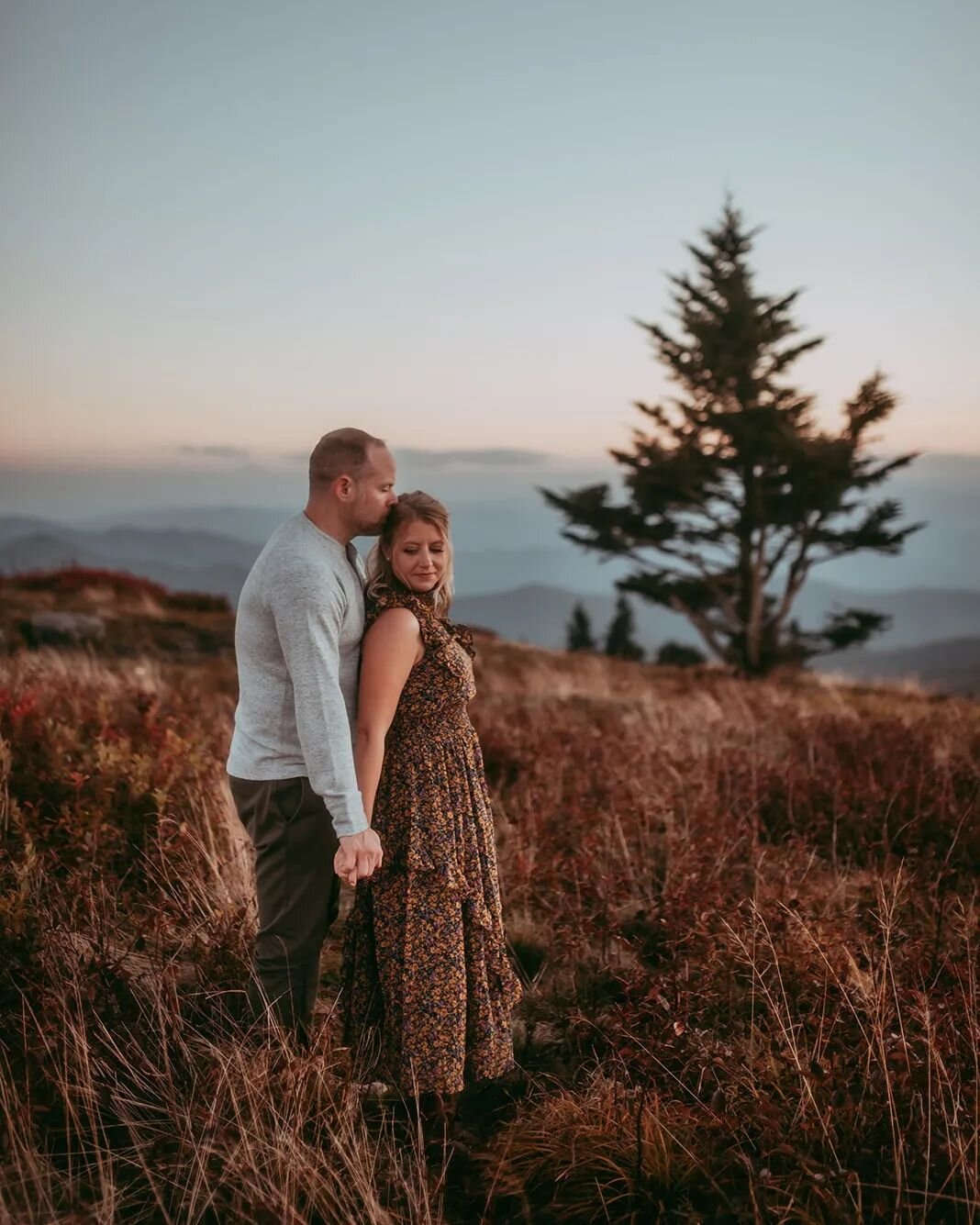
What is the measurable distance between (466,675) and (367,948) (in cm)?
101

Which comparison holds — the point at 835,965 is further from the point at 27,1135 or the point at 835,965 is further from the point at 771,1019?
the point at 27,1135

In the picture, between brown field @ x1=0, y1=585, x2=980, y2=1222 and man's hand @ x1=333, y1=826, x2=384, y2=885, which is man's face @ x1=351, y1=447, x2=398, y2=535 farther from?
brown field @ x1=0, y1=585, x2=980, y2=1222

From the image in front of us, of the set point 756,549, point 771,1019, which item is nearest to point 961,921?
point 771,1019

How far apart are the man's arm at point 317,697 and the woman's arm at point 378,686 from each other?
155mm

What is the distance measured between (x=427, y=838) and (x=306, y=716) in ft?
2.08

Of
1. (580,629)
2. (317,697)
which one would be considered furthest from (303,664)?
(580,629)

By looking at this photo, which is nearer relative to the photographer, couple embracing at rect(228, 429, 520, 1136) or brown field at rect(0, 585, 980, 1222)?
brown field at rect(0, 585, 980, 1222)

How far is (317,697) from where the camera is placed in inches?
94.0

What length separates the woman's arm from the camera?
8.48 feet

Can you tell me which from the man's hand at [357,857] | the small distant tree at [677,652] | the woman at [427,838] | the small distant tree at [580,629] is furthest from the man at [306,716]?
the small distant tree at [580,629]

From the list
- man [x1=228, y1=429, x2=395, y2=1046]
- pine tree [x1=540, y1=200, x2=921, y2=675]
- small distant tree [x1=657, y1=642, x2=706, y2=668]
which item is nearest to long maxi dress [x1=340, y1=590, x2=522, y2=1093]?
man [x1=228, y1=429, x2=395, y2=1046]

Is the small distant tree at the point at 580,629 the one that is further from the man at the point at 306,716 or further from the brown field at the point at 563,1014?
the man at the point at 306,716

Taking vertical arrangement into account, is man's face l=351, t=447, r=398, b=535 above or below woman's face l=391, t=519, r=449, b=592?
above

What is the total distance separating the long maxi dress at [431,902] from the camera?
272 centimetres
